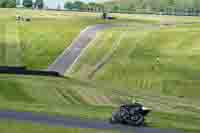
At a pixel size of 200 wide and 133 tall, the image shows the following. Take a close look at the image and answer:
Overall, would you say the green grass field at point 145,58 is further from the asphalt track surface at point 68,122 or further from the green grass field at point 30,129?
the green grass field at point 30,129

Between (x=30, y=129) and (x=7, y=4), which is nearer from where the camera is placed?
(x=30, y=129)

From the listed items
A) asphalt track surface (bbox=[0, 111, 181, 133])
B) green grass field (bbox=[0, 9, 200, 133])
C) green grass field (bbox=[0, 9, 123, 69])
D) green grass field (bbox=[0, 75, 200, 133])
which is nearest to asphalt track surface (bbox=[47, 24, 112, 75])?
green grass field (bbox=[0, 9, 123, 69])

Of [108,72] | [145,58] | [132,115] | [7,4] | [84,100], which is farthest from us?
[7,4]

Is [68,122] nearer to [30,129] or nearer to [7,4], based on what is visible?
[30,129]

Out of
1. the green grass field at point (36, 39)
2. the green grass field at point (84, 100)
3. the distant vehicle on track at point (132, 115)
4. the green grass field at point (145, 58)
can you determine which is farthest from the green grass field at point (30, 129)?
the green grass field at point (36, 39)

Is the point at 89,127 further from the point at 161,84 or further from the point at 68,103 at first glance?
the point at 161,84

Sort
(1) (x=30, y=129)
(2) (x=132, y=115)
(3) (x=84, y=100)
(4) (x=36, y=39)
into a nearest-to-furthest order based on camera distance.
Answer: (1) (x=30, y=129)
(2) (x=132, y=115)
(3) (x=84, y=100)
(4) (x=36, y=39)

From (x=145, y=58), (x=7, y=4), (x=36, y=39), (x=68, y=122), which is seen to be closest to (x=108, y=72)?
(x=145, y=58)
